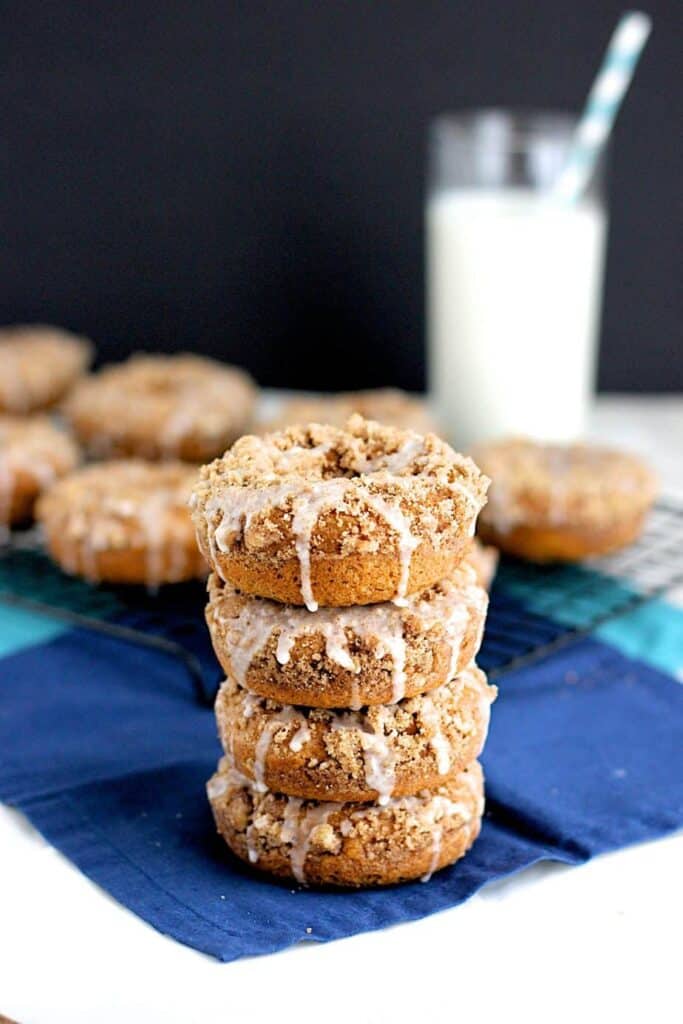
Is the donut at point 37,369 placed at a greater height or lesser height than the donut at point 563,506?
greater

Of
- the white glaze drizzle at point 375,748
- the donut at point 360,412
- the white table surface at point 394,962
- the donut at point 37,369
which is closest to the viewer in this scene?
the white table surface at point 394,962

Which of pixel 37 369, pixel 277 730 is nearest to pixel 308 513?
pixel 277 730

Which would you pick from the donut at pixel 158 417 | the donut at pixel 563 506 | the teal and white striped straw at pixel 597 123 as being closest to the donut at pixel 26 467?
the donut at pixel 158 417

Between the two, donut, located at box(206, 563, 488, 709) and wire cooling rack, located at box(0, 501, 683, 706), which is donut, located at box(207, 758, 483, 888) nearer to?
donut, located at box(206, 563, 488, 709)

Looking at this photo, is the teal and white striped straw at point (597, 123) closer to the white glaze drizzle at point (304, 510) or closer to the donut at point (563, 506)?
the donut at point (563, 506)

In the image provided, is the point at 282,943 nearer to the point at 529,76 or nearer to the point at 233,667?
the point at 233,667

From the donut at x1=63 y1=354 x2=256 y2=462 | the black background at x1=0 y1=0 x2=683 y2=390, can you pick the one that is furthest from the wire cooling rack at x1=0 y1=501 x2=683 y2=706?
the black background at x1=0 y1=0 x2=683 y2=390

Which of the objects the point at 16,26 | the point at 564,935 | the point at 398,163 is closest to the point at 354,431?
the point at 564,935
